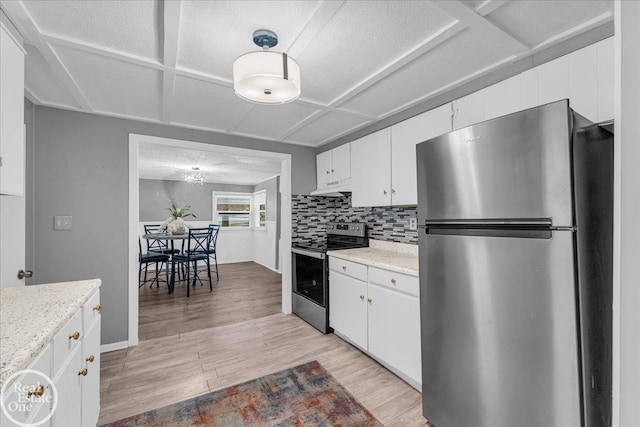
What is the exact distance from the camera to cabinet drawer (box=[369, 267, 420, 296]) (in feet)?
6.26

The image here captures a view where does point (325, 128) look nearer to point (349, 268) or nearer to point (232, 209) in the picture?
point (349, 268)

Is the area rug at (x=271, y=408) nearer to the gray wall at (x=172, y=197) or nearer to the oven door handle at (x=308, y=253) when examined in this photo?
the oven door handle at (x=308, y=253)

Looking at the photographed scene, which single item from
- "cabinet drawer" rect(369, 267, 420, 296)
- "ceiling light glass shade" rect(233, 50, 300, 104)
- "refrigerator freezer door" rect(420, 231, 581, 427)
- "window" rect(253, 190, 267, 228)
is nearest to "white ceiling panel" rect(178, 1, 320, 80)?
"ceiling light glass shade" rect(233, 50, 300, 104)

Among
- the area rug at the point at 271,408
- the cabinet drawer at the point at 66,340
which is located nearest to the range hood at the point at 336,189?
the area rug at the point at 271,408

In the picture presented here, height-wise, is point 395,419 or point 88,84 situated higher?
point 88,84

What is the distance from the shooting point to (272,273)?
6020mm

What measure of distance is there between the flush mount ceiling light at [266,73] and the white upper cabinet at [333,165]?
1590 millimetres

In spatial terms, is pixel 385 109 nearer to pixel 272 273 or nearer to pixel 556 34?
pixel 556 34

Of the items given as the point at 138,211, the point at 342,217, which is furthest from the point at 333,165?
the point at 138,211

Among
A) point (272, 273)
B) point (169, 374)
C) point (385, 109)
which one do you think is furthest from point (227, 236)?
point (385, 109)

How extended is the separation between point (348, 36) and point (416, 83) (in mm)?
754

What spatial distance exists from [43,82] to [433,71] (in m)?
2.72

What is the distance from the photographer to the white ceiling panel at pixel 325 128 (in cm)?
274

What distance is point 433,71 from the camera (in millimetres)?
1844
